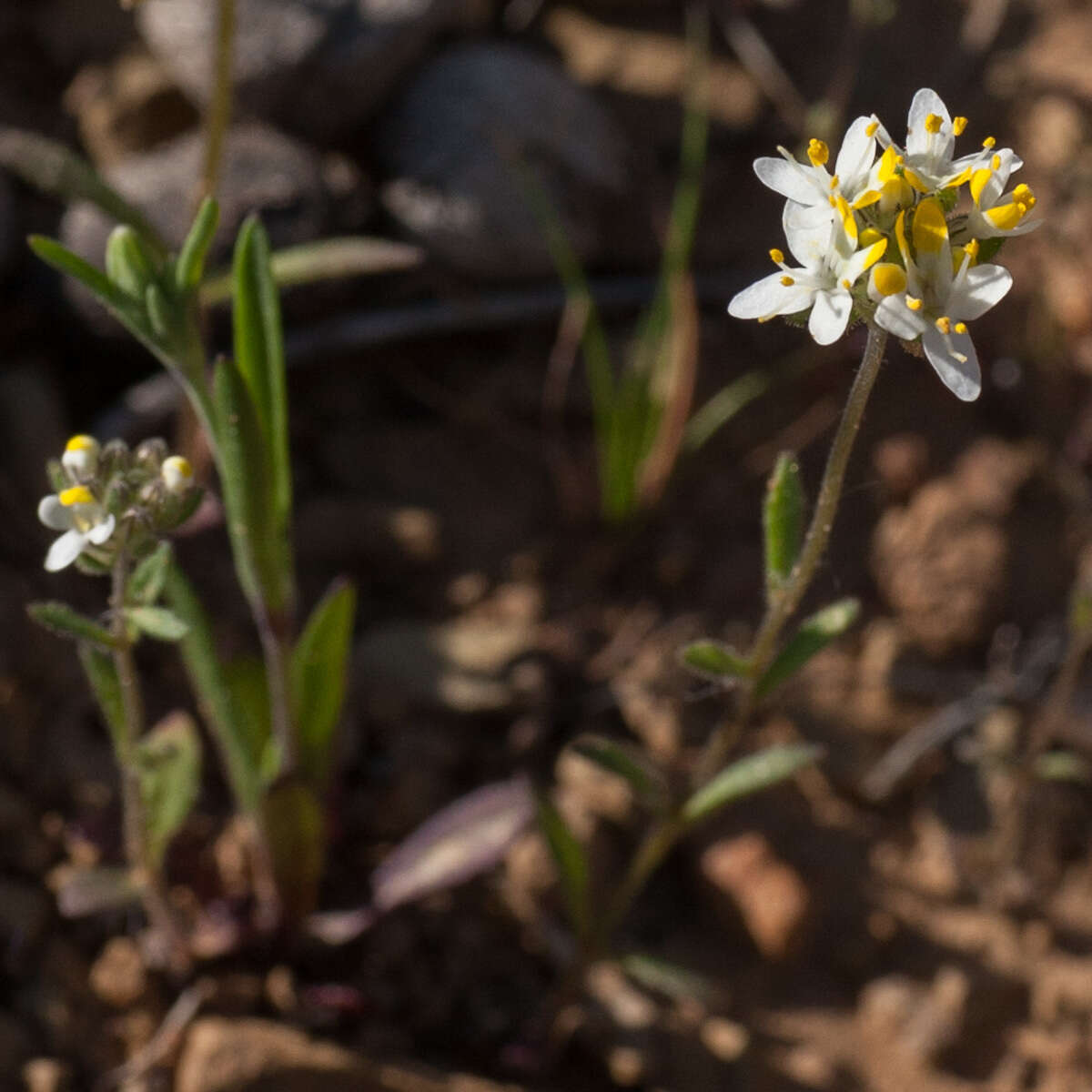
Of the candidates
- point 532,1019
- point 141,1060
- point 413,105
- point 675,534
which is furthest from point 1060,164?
point 141,1060

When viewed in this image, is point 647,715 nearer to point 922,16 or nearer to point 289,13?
point 289,13

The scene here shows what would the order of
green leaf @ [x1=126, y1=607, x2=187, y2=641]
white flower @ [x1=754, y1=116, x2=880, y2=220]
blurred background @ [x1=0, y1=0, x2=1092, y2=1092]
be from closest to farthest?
white flower @ [x1=754, y1=116, x2=880, y2=220] → green leaf @ [x1=126, y1=607, x2=187, y2=641] → blurred background @ [x1=0, y1=0, x2=1092, y2=1092]

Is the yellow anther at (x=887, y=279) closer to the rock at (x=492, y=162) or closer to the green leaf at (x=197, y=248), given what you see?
the green leaf at (x=197, y=248)

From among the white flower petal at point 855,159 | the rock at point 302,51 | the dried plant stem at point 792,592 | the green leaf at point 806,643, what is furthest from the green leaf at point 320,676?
the rock at point 302,51

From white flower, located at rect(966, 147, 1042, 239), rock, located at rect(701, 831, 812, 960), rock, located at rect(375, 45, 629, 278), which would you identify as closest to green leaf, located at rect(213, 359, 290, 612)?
white flower, located at rect(966, 147, 1042, 239)

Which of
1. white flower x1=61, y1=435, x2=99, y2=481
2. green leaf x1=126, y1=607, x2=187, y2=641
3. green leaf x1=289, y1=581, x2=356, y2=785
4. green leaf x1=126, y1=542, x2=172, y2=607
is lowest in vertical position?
green leaf x1=289, y1=581, x2=356, y2=785

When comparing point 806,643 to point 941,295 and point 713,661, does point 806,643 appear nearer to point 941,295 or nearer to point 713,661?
point 713,661

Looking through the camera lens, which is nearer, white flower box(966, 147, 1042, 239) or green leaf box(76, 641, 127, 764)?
white flower box(966, 147, 1042, 239)

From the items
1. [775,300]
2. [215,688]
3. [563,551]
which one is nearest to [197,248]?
[215,688]

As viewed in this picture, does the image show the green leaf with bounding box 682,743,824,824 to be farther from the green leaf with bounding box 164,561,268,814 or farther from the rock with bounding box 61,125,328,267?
the rock with bounding box 61,125,328,267
